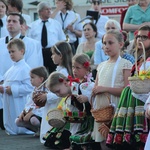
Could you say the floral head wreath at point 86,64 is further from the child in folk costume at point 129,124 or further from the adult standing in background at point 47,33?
the adult standing in background at point 47,33

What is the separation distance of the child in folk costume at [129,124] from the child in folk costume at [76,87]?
0.89 metres

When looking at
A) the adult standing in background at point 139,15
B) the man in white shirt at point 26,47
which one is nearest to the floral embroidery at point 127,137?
the adult standing in background at point 139,15

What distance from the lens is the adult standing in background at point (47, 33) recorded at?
13812 mm

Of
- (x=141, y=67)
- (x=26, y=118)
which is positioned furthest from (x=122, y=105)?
(x=26, y=118)

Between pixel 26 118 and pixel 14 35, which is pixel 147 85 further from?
pixel 14 35

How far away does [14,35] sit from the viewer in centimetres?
1260

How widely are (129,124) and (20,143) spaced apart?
9.09 ft

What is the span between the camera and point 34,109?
1065cm

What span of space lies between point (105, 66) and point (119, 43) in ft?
1.11

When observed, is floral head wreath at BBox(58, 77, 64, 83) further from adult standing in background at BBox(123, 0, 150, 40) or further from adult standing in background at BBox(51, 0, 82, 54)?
adult standing in background at BBox(51, 0, 82, 54)

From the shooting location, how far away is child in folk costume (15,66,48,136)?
10.4 meters

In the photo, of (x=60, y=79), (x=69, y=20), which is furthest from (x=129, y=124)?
(x=69, y=20)

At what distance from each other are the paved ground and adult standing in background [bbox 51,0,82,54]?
4068 mm

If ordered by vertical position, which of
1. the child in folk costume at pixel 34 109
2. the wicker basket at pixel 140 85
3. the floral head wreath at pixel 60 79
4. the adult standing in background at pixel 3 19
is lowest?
the child in folk costume at pixel 34 109
